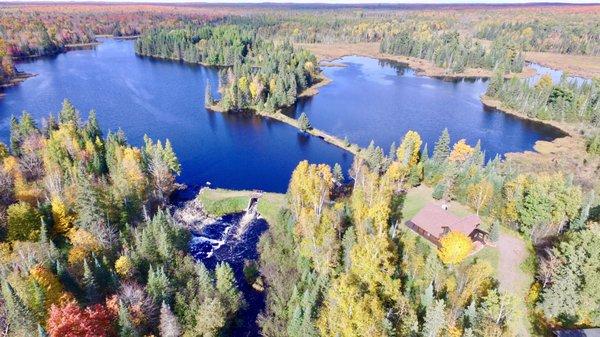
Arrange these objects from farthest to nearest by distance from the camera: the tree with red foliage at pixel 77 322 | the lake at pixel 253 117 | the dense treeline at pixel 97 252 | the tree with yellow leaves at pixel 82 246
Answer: the lake at pixel 253 117 < the tree with yellow leaves at pixel 82 246 < the dense treeline at pixel 97 252 < the tree with red foliage at pixel 77 322

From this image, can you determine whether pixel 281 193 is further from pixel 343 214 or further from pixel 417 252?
pixel 417 252

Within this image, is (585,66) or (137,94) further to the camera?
(585,66)

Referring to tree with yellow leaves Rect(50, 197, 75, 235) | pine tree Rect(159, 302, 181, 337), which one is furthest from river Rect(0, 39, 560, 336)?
tree with yellow leaves Rect(50, 197, 75, 235)

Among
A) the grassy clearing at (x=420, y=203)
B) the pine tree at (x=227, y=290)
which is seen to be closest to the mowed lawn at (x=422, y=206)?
the grassy clearing at (x=420, y=203)

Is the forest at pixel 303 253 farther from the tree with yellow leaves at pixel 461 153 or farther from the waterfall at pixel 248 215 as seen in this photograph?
the waterfall at pixel 248 215

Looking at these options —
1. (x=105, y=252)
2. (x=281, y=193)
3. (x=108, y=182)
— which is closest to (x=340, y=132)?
(x=281, y=193)

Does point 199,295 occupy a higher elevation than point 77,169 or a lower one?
lower

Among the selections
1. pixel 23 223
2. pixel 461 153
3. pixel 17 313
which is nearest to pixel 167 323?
pixel 17 313
